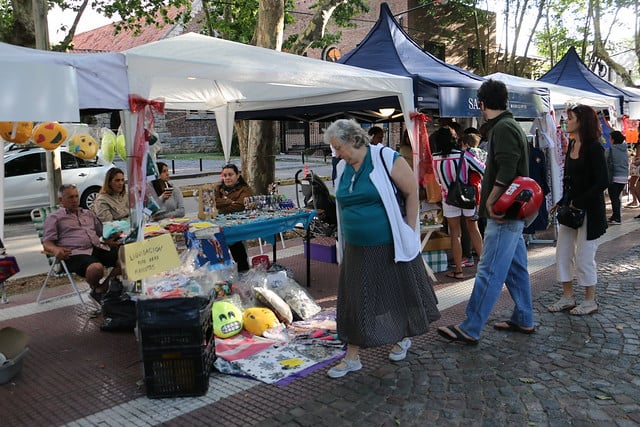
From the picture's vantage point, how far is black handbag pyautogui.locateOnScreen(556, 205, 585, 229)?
4824 millimetres

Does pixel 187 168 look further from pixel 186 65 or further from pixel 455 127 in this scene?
pixel 186 65

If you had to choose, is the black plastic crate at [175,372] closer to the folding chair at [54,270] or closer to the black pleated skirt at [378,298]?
the black pleated skirt at [378,298]

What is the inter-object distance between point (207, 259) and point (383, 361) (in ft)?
6.78

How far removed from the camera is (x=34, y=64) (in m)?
3.56

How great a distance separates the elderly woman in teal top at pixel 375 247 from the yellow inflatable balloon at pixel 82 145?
16.7ft

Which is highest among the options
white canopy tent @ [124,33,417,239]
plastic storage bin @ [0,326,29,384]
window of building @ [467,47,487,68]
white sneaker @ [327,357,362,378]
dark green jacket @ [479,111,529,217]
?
window of building @ [467,47,487,68]

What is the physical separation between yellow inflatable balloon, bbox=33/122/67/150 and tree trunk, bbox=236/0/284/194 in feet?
13.1

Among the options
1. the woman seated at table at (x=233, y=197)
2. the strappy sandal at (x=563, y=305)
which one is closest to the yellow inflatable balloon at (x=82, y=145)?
the woman seated at table at (x=233, y=197)

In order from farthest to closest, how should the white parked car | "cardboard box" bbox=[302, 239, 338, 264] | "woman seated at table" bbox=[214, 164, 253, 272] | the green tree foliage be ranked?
the white parked car < the green tree foliage < "cardboard box" bbox=[302, 239, 338, 264] < "woman seated at table" bbox=[214, 164, 253, 272]

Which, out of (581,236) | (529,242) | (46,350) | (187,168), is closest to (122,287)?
(46,350)

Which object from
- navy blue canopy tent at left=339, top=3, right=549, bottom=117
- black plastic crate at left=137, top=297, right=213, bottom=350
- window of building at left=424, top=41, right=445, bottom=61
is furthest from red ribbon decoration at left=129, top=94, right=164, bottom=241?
window of building at left=424, top=41, right=445, bottom=61

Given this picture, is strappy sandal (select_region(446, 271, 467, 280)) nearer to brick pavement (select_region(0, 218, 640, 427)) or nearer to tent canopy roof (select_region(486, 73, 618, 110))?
brick pavement (select_region(0, 218, 640, 427))

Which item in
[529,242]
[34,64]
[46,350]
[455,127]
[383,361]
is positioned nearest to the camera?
[34,64]

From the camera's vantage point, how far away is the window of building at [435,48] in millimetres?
27688
